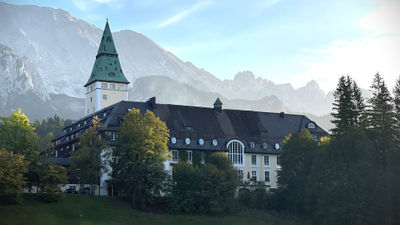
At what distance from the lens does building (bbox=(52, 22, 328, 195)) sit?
96681 millimetres

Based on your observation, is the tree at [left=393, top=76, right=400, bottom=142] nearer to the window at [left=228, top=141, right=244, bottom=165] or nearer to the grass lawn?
the grass lawn

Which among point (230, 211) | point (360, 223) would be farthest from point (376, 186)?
point (230, 211)

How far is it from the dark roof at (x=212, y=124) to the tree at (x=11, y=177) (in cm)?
2129

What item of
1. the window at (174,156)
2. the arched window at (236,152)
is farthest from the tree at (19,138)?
the arched window at (236,152)

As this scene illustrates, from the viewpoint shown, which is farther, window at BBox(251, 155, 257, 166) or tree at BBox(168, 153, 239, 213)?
window at BBox(251, 155, 257, 166)

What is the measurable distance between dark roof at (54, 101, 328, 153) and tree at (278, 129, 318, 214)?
11.4 m

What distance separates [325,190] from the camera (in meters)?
82.4

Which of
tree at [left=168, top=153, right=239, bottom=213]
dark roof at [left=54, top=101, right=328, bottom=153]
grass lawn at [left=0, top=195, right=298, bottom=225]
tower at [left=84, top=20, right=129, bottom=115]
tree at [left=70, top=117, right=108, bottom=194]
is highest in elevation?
tower at [left=84, top=20, right=129, bottom=115]

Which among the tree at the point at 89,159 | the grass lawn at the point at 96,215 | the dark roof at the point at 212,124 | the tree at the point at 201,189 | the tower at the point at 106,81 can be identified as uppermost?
the tower at the point at 106,81

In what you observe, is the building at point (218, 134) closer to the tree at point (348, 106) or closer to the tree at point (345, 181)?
the tree at point (345, 181)

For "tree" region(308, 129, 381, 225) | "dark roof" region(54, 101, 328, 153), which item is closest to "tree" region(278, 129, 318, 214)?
"tree" region(308, 129, 381, 225)

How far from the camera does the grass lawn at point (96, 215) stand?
6881cm

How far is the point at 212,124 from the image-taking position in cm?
10469

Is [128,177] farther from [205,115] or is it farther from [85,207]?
[205,115]
